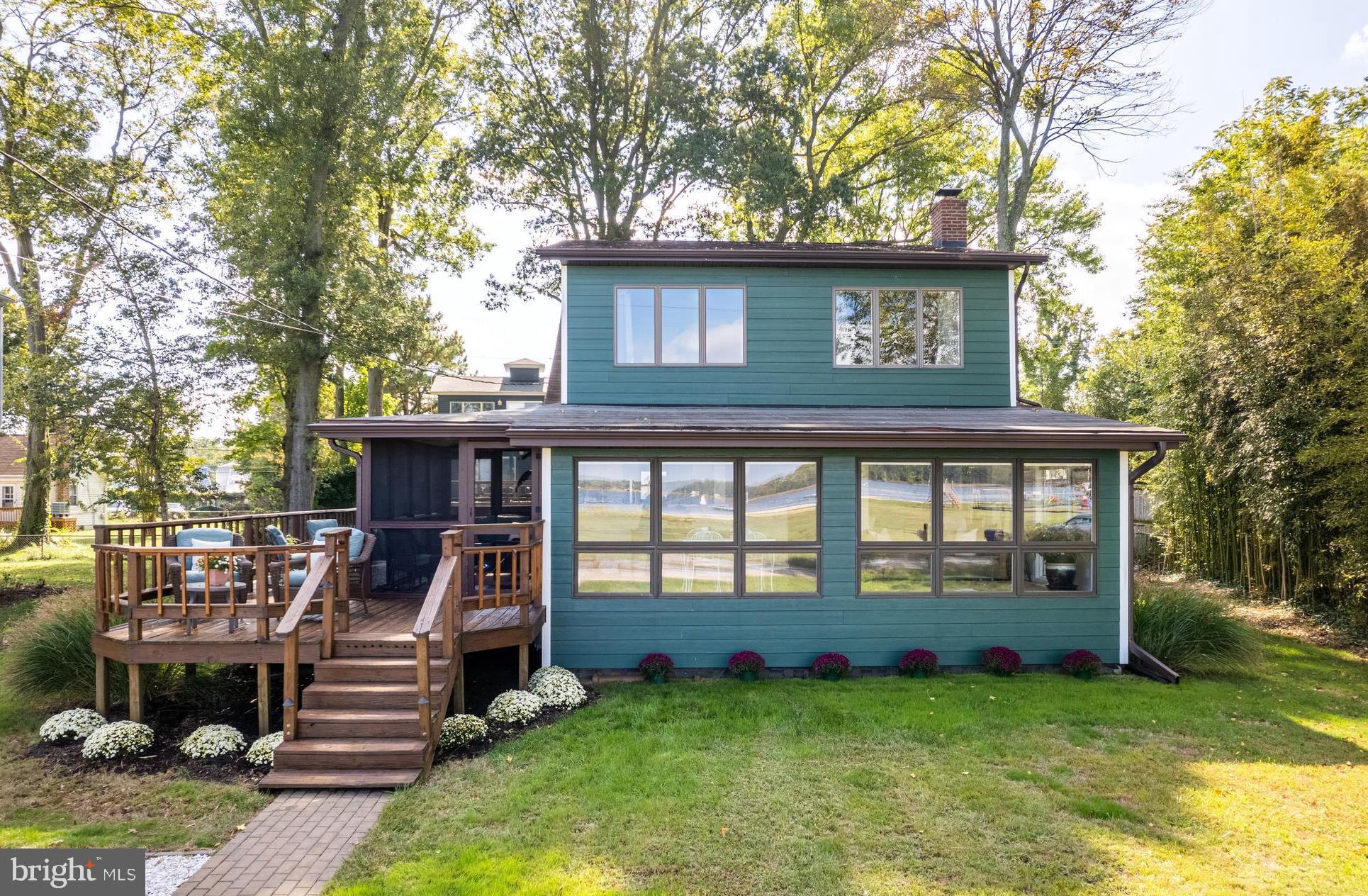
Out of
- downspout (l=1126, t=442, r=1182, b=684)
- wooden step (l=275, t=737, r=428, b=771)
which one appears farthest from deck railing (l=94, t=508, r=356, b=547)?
downspout (l=1126, t=442, r=1182, b=684)

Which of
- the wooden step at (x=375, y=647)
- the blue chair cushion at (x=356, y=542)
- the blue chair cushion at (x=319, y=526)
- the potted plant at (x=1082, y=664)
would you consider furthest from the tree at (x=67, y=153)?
the potted plant at (x=1082, y=664)

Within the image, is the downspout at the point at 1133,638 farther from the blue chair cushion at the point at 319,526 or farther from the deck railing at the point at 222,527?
the deck railing at the point at 222,527

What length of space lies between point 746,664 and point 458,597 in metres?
3.12

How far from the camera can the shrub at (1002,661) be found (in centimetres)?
719

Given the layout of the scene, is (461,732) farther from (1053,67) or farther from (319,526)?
(1053,67)

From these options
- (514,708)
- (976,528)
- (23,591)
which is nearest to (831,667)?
(976,528)

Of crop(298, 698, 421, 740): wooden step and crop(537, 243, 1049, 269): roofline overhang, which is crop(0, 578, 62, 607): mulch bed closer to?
crop(298, 698, 421, 740): wooden step

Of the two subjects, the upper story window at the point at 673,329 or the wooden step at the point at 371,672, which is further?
the upper story window at the point at 673,329

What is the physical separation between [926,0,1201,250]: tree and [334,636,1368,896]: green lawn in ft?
42.7

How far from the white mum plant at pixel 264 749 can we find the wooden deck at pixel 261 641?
0.66m

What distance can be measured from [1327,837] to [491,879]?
204 inches

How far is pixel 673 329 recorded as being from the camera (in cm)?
888

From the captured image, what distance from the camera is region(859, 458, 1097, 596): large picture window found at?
24.2ft

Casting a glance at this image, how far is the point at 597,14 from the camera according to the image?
53.2ft
